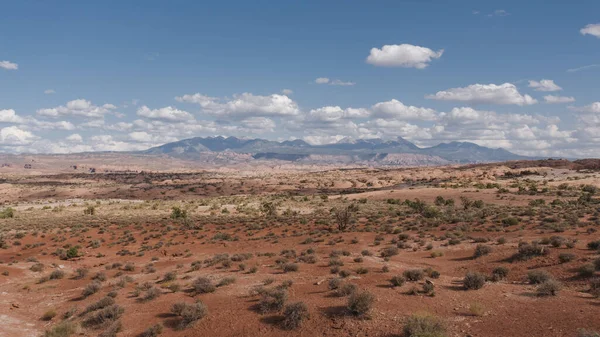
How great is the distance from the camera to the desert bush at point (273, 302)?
1446 centimetres

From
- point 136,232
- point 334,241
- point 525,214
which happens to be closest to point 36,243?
point 136,232

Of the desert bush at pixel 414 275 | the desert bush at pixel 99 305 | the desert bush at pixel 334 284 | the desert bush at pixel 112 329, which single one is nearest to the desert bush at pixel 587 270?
the desert bush at pixel 414 275

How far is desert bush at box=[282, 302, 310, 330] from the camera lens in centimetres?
1309

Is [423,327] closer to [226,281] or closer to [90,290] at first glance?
[226,281]

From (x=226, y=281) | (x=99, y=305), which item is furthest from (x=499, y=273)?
(x=99, y=305)

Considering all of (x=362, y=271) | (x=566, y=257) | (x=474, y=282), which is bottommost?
(x=362, y=271)

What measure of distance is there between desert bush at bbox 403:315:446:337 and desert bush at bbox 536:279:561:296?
5.31 metres

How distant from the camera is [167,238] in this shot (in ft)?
121

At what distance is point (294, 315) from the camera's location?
13273 millimetres

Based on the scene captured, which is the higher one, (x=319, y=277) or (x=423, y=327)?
(x=423, y=327)

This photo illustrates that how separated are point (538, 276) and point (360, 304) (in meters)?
8.53

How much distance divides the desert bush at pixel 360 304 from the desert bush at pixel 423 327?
1560 millimetres

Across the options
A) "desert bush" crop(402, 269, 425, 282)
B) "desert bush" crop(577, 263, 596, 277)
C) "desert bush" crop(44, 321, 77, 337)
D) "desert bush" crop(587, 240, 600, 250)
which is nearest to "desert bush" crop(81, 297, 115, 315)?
"desert bush" crop(44, 321, 77, 337)

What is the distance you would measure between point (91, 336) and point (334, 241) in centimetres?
1883
